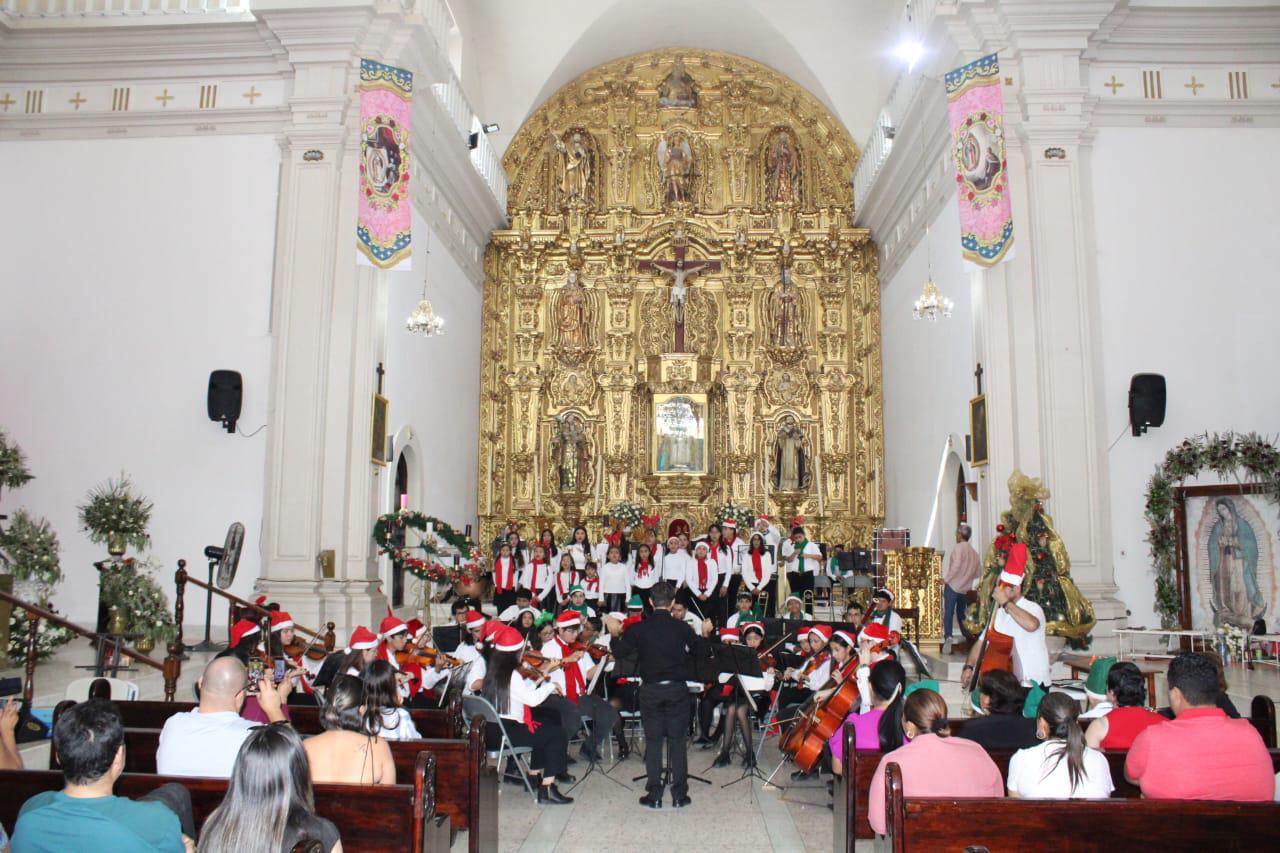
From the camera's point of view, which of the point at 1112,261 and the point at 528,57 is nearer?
the point at 1112,261

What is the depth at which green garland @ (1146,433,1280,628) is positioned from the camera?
479 inches

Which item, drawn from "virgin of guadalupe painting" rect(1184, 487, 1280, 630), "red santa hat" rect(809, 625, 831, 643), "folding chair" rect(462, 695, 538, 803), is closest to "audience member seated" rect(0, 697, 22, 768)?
"folding chair" rect(462, 695, 538, 803)

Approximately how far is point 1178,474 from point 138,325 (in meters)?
14.0

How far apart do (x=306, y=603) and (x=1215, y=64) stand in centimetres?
1396

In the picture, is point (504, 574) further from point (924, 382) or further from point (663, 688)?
point (924, 382)

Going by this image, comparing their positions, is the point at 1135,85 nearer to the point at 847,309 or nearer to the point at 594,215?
the point at 847,309

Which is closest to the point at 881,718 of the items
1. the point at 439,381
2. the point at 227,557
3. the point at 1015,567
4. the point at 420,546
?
the point at 1015,567

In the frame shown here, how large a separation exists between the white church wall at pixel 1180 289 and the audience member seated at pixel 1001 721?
25.7 ft

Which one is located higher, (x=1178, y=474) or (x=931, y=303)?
(x=931, y=303)

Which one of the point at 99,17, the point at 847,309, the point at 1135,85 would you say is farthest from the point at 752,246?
the point at 99,17

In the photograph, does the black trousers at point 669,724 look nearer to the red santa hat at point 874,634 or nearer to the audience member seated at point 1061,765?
the red santa hat at point 874,634

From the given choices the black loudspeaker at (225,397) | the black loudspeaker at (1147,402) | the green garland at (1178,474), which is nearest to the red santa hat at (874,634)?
the green garland at (1178,474)

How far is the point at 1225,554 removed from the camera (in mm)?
12133

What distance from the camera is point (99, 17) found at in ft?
46.6
